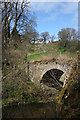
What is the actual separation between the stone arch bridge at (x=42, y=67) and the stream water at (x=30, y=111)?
287 centimetres

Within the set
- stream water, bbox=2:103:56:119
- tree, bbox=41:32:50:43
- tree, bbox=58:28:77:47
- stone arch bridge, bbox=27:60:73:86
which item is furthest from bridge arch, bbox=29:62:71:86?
tree, bbox=41:32:50:43

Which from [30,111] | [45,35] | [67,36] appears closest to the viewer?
[30,111]

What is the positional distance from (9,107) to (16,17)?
913 centimetres

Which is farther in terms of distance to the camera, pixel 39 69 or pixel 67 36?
pixel 67 36

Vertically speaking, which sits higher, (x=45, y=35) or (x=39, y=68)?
(x=45, y=35)

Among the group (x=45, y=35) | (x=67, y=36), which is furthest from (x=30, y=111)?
(x=45, y=35)

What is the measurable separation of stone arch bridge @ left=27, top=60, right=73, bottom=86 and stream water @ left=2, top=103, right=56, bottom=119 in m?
2.87

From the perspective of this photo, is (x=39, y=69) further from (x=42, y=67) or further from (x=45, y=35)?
(x=45, y=35)

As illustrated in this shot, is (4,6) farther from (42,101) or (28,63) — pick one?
(42,101)

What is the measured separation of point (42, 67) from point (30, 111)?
4.14 metres

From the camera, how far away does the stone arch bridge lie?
9.80 meters

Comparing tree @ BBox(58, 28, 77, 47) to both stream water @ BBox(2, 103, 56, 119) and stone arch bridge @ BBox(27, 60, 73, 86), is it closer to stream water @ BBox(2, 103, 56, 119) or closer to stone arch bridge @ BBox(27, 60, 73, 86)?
stone arch bridge @ BBox(27, 60, 73, 86)

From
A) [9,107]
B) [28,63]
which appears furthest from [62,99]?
[28,63]

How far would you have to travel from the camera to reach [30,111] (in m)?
6.96
